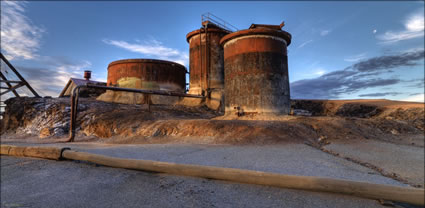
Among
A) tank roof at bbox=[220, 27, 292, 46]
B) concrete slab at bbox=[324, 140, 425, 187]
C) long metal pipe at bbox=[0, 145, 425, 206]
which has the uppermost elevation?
tank roof at bbox=[220, 27, 292, 46]

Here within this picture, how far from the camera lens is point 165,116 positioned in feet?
38.1

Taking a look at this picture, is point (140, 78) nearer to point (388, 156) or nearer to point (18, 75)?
point (18, 75)

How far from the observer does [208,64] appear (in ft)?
58.5

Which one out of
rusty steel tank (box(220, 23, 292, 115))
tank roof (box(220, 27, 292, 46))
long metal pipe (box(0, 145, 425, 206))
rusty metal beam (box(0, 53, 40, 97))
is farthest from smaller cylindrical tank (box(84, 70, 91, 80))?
long metal pipe (box(0, 145, 425, 206))

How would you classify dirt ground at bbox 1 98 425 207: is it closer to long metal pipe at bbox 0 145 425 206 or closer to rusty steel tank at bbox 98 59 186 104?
long metal pipe at bbox 0 145 425 206

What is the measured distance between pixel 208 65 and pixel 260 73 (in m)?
7.44

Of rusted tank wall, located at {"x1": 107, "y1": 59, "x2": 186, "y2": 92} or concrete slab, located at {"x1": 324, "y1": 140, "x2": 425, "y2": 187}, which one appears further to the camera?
rusted tank wall, located at {"x1": 107, "y1": 59, "x2": 186, "y2": 92}

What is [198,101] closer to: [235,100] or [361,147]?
[235,100]

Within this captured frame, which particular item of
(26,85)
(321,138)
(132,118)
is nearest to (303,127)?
(321,138)

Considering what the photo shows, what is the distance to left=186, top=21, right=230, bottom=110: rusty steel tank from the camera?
17.5m

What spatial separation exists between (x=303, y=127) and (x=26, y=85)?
25.1 m

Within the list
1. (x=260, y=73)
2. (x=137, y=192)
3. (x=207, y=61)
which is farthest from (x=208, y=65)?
(x=137, y=192)

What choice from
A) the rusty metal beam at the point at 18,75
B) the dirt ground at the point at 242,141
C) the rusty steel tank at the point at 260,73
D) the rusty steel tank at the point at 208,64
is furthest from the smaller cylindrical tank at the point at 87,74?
the rusty steel tank at the point at 260,73

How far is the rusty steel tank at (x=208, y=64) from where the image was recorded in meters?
17.5
